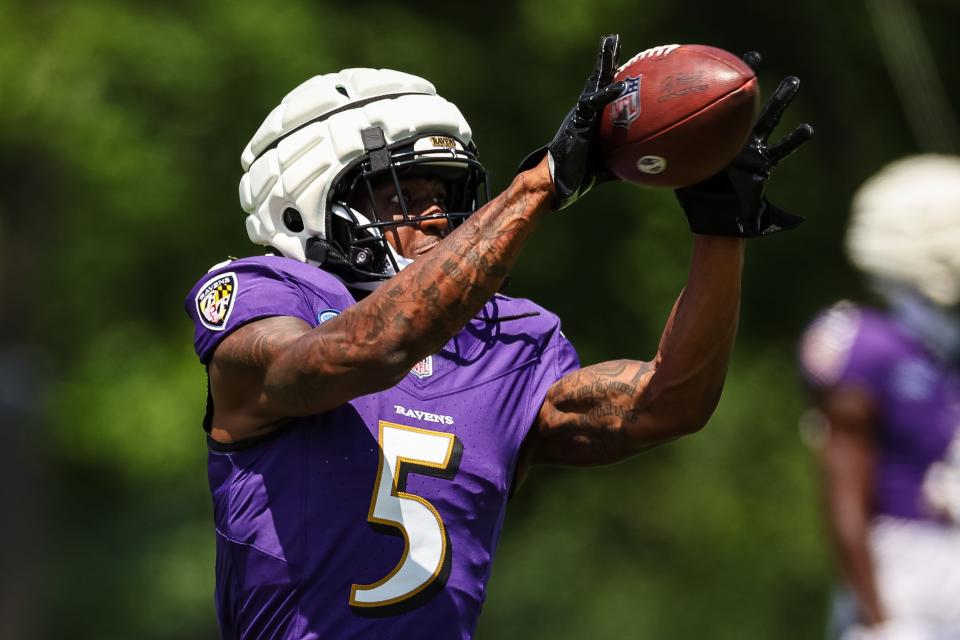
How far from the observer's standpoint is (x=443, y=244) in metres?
3.02

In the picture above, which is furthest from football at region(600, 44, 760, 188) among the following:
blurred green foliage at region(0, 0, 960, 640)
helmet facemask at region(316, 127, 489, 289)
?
blurred green foliage at region(0, 0, 960, 640)

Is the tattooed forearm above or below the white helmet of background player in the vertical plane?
below

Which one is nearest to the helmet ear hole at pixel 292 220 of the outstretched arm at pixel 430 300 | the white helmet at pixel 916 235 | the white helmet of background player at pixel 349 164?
the white helmet of background player at pixel 349 164

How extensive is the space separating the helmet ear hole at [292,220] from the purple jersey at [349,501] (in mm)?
283

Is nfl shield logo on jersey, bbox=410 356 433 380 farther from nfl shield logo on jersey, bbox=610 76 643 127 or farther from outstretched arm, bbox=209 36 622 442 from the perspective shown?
nfl shield logo on jersey, bbox=610 76 643 127

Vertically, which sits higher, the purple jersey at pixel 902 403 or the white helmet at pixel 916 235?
the white helmet at pixel 916 235

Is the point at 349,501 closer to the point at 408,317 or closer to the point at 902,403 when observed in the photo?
the point at 408,317

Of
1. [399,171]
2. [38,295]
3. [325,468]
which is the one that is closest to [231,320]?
[325,468]

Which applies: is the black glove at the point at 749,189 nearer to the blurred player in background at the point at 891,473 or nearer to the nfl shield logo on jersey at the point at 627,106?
the nfl shield logo on jersey at the point at 627,106

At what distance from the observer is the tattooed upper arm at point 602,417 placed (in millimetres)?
3592

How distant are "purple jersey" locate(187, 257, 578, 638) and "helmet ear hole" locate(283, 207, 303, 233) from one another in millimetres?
283

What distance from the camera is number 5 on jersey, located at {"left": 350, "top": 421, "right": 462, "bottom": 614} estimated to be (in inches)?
131

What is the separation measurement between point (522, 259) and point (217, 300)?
22.1 ft

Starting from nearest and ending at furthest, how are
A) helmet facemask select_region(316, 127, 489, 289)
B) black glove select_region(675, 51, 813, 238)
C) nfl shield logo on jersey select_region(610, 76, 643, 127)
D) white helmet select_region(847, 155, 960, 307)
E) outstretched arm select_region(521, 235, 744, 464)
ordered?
1. nfl shield logo on jersey select_region(610, 76, 643, 127)
2. black glove select_region(675, 51, 813, 238)
3. outstretched arm select_region(521, 235, 744, 464)
4. helmet facemask select_region(316, 127, 489, 289)
5. white helmet select_region(847, 155, 960, 307)
